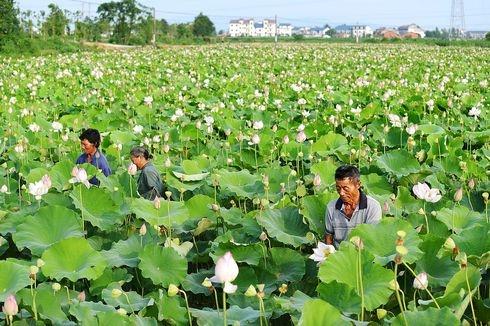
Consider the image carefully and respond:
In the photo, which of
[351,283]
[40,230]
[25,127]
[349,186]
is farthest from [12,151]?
[351,283]

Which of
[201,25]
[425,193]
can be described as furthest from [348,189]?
[201,25]

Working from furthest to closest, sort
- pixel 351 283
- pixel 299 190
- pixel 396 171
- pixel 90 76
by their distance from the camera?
pixel 90 76 < pixel 396 171 < pixel 299 190 < pixel 351 283

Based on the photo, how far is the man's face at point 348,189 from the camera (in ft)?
9.66

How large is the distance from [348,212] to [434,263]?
53cm

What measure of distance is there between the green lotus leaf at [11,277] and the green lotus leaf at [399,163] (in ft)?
7.85

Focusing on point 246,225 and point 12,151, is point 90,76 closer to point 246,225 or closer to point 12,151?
point 12,151

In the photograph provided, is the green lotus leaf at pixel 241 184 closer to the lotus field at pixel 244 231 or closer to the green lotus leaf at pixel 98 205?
the lotus field at pixel 244 231

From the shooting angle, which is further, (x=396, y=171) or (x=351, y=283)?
(x=396, y=171)

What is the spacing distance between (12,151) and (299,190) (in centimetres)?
262

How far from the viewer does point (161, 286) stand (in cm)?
280

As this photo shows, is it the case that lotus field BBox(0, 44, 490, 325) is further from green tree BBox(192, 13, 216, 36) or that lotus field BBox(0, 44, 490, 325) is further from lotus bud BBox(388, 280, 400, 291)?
green tree BBox(192, 13, 216, 36)

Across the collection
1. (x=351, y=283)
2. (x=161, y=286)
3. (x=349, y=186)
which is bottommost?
(x=161, y=286)

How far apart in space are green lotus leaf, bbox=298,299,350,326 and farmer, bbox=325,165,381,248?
1.13m

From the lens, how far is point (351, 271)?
2334 mm
